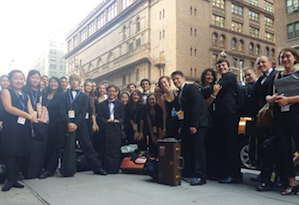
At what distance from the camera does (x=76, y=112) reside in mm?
6109

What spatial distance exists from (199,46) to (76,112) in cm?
3533

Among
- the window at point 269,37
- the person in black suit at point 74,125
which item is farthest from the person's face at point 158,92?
the window at point 269,37

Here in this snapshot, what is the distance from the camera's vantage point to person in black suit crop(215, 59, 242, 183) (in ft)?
16.8

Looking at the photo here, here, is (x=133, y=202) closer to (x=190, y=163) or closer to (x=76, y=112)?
(x=190, y=163)

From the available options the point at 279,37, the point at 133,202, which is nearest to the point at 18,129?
the point at 133,202

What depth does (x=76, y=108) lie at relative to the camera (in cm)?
612

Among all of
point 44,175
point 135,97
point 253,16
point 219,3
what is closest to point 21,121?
point 44,175

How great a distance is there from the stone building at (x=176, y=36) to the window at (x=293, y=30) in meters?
11.9

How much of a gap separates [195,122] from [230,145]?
80 cm

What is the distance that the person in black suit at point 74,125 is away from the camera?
235 inches

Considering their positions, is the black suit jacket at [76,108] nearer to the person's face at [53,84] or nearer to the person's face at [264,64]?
the person's face at [53,84]

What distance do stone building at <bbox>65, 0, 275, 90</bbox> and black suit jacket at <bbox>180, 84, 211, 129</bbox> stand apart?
1238 inches

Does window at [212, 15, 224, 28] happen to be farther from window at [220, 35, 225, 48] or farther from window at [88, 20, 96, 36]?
window at [88, 20, 96, 36]

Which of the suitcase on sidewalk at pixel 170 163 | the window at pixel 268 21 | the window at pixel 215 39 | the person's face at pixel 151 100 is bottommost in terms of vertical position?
the suitcase on sidewalk at pixel 170 163
